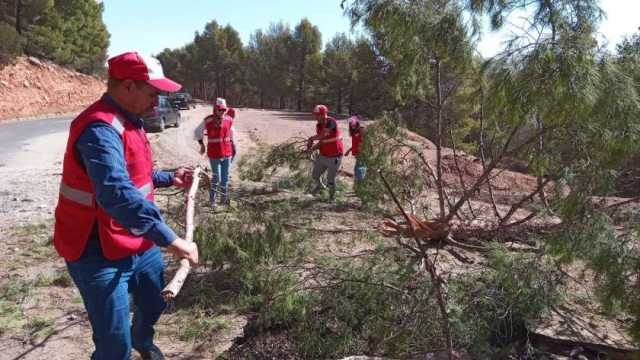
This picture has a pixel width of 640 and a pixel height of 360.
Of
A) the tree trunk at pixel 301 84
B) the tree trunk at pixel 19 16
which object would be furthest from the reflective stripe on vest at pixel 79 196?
the tree trunk at pixel 301 84

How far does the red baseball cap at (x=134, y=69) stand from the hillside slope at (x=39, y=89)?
23.9 meters

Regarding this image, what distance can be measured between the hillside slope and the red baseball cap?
2393cm

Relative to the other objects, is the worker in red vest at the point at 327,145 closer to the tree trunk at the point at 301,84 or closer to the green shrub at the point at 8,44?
the green shrub at the point at 8,44

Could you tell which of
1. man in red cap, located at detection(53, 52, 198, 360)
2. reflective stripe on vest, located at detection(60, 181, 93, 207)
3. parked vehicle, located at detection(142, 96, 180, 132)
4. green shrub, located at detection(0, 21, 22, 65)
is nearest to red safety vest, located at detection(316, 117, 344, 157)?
man in red cap, located at detection(53, 52, 198, 360)

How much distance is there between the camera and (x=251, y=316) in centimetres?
393

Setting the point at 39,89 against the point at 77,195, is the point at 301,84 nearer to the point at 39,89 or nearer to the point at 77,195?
the point at 39,89

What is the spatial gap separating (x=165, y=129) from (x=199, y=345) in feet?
56.2

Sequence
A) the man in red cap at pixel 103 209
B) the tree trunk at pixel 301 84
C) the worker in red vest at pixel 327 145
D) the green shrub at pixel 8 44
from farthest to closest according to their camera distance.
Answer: the tree trunk at pixel 301 84 < the green shrub at pixel 8 44 < the worker in red vest at pixel 327 145 < the man in red cap at pixel 103 209

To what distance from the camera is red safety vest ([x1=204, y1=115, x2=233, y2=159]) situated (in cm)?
710

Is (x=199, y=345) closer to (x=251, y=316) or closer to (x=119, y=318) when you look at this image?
(x=251, y=316)

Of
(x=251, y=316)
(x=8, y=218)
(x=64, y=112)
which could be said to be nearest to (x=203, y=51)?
(x=64, y=112)

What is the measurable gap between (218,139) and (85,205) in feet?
16.5

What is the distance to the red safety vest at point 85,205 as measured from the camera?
2.10 metres

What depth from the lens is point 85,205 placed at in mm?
2133
